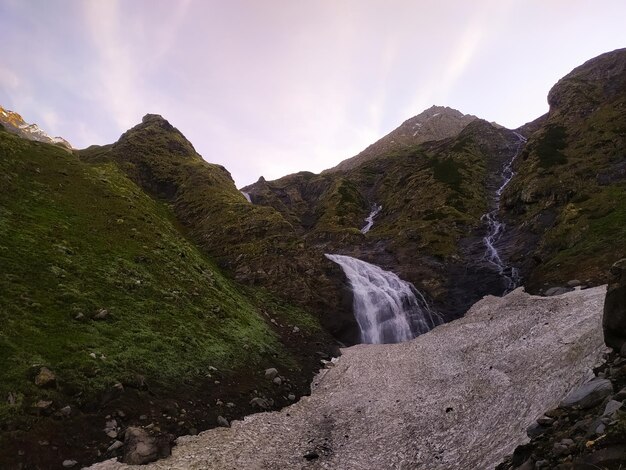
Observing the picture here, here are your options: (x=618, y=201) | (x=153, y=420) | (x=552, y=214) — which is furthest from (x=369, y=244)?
(x=153, y=420)

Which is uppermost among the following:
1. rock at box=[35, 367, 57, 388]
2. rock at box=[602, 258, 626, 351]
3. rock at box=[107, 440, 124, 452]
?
rock at box=[35, 367, 57, 388]

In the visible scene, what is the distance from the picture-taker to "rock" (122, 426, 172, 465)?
55.8 feet

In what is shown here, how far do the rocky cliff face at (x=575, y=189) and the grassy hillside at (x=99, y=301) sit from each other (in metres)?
31.1

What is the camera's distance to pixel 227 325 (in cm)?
3491

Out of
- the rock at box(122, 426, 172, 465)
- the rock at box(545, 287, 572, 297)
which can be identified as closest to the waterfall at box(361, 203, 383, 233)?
the rock at box(545, 287, 572, 297)

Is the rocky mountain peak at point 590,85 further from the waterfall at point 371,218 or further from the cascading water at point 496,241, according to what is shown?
the waterfall at point 371,218

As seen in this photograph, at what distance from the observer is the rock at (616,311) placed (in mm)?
15469

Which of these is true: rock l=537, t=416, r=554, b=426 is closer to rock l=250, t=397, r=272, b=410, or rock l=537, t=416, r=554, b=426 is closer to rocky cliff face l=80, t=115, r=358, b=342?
rock l=250, t=397, r=272, b=410

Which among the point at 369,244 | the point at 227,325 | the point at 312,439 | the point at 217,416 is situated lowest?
the point at 312,439

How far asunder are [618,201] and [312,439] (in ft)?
184

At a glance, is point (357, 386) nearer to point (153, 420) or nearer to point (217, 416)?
point (217, 416)

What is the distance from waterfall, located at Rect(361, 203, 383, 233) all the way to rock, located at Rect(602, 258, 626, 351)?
287ft

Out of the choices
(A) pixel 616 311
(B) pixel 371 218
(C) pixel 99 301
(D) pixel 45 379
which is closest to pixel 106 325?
(C) pixel 99 301

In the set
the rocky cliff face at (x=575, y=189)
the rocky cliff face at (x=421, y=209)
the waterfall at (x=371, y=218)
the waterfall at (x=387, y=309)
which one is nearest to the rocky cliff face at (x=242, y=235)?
the waterfall at (x=387, y=309)
